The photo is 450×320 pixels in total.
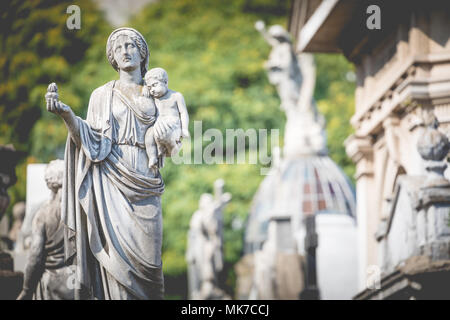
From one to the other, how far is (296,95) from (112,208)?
1090 inches

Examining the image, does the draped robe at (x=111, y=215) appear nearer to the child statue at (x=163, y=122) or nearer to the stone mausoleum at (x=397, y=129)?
the child statue at (x=163, y=122)

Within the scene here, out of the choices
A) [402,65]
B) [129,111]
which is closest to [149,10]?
[402,65]

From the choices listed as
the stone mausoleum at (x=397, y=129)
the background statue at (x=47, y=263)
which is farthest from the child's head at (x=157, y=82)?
the stone mausoleum at (x=397, y=129)

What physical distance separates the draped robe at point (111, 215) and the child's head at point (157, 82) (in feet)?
1.23

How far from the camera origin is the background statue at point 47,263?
33.1ft

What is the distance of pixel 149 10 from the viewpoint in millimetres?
45875

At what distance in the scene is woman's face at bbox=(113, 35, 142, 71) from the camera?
8297 mm

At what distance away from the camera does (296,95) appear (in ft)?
116

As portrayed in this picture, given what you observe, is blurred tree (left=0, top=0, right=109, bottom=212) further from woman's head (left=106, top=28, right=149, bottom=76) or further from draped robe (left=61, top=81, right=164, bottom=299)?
draped robe (left=61, top=81, right=164, bottom=299)

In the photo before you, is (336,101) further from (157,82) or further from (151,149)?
(151,149)

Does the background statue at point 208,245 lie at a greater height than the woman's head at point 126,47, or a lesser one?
greater

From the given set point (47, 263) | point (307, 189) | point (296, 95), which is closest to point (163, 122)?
point (47, 263)

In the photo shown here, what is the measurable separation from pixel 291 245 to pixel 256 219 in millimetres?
7549

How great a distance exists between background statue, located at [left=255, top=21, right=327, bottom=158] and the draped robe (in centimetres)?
2440
